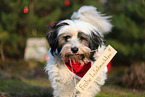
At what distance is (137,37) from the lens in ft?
25.5

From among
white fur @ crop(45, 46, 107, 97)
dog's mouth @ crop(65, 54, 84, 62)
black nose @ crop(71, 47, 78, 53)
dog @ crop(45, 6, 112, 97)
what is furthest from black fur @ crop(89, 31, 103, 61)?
white fur @ crop(45, 46, 107, 97)

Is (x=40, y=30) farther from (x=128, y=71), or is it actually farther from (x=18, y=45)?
(x=128, y=71)

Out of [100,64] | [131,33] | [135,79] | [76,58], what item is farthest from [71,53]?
[131,33]

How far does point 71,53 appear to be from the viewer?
269 centimetres

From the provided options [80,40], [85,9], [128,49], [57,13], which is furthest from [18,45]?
[80,40]

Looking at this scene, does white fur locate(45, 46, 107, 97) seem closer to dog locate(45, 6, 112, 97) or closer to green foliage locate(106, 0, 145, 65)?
dog locate(45, 6, 112, 97)

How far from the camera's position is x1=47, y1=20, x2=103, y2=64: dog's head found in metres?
2.69

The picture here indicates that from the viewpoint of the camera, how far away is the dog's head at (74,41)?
269 centimetres

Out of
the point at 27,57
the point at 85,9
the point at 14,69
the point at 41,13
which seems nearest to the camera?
the point at 85,9

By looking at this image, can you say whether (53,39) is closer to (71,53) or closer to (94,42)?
(71,53)

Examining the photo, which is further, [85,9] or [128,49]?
[128,49]

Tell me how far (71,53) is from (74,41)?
0.15 meters

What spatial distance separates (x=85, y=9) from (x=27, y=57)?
5282mm

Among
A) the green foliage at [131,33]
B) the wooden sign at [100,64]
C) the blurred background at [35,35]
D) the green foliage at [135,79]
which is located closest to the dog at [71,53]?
the wooden sign at [100,64]
